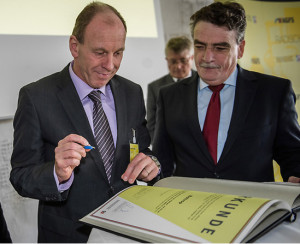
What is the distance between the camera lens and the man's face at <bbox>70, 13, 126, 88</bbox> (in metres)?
1.18

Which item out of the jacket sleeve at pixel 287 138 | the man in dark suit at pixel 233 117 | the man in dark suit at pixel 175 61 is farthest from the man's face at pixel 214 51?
the man in dark suit at pixel 175 61

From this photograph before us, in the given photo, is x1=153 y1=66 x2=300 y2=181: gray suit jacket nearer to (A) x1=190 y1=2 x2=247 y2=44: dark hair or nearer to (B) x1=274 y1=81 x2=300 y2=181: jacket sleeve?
(B) x1=274 y1=81 x2=300 y2=181: jacket sleeve

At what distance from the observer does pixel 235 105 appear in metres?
1.46

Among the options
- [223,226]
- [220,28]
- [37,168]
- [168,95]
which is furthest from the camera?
[168,95]

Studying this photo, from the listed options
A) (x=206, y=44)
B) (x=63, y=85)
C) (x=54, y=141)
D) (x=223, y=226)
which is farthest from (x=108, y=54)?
(x=223, y=226)

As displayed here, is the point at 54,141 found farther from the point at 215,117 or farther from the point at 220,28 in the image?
the point at 220,28

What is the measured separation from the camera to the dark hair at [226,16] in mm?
1445

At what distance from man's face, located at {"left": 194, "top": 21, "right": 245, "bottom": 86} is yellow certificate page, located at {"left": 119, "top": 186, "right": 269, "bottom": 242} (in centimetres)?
81

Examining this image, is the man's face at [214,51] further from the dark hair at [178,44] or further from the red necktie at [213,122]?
the dark hair at [178,44]

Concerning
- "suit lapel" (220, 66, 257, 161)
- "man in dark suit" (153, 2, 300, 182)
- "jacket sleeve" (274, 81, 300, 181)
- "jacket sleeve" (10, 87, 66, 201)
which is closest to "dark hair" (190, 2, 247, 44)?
"man in dark suit" (153, 2, 300, 182)

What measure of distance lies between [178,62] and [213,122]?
162cm

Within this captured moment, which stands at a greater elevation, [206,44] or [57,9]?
[57,9]

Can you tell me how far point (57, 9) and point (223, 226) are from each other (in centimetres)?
110

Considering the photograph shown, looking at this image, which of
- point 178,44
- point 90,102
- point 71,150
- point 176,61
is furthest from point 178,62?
point 71,150
